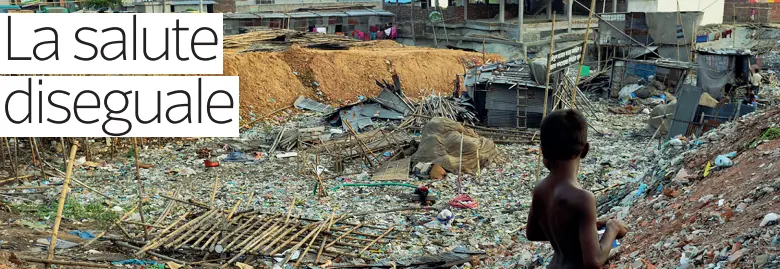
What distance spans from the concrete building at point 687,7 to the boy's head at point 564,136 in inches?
1119

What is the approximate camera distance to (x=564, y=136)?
2756 millimetres

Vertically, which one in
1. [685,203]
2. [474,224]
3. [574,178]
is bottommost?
[474,224]

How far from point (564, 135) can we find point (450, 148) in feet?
31.4

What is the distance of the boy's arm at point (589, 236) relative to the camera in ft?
8.89

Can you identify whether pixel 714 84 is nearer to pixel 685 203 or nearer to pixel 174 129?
pixel 685 203

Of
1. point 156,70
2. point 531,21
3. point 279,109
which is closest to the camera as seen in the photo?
point 156,70

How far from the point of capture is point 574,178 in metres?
2.82

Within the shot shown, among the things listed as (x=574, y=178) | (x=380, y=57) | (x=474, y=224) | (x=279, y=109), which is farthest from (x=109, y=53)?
(x=380, y=57)

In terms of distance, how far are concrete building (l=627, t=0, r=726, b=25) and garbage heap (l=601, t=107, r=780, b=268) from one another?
71.4 feet

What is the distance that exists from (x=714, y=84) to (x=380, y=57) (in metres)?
9.10

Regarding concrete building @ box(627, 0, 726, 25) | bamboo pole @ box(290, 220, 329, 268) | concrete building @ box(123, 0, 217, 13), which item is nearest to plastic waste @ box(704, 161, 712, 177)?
bamboo pole @ box(290, 220, 329, 268)

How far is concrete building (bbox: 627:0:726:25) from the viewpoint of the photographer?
1162 inches

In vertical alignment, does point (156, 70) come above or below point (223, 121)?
above

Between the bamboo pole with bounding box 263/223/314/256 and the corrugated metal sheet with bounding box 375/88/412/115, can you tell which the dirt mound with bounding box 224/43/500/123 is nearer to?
the corrugated metal sheet with bounding box 375/88/412/115
